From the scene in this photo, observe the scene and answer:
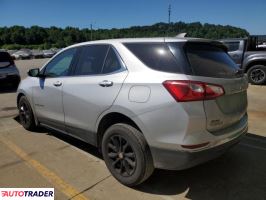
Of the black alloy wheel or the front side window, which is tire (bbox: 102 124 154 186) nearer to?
the black alloy wheel

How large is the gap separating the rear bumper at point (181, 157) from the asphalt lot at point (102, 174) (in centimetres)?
46

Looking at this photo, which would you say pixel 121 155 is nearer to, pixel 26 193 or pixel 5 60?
pixel 26 193

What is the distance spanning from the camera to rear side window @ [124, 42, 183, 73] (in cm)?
334

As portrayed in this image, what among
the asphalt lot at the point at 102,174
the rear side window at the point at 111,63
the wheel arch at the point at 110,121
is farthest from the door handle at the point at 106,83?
the asphalt lot at the point at 102,174

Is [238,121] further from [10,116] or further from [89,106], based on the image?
[10,116]

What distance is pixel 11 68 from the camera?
12.0 m

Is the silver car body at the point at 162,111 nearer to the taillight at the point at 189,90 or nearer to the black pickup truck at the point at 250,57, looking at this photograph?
the taillight at the point at 189,90

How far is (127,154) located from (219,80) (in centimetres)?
133

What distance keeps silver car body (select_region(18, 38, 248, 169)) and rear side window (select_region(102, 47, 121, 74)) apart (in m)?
Result: 0.08

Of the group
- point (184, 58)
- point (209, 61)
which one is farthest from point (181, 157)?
point (209, 61)

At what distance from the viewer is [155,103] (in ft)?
10.8

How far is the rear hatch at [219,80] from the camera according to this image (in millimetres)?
3266

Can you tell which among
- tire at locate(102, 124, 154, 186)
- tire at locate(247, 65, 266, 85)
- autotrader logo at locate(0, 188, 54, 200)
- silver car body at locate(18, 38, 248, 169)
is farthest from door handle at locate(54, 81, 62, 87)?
tire at locate(247, 65, 266, 85)

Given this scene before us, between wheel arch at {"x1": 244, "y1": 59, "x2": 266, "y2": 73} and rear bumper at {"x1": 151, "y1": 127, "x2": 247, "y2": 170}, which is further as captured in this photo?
wheel arch at {"x1": 244, "y1": 59, "x2": 266, "y2": 73}
